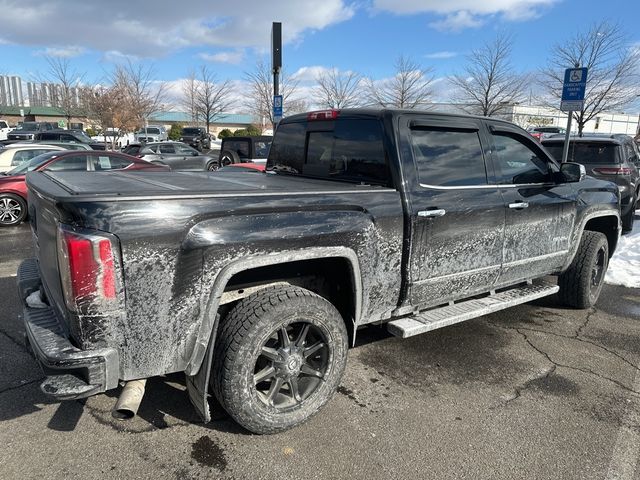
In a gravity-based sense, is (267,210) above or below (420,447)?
above

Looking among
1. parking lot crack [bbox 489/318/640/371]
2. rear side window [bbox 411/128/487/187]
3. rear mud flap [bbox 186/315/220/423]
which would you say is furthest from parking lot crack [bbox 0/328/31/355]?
parking lot crack [bbox 489/318/640/371]

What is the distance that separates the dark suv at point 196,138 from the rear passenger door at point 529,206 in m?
31.5

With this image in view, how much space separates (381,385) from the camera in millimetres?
3482

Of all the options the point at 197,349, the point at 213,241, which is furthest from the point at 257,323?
the point at 213,241

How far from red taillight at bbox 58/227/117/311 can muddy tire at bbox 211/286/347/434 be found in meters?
0.72

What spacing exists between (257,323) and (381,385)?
4.37 ft

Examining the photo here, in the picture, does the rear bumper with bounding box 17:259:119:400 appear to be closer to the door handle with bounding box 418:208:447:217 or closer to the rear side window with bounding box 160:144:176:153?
the door handle with bounding box 418:208:447:217

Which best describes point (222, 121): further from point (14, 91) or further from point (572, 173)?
point (572, 173)

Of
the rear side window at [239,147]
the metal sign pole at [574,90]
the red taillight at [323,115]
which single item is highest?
the metal sign pole at [574,90]

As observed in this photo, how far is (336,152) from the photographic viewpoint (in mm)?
3785

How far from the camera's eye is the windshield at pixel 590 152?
9539 mm

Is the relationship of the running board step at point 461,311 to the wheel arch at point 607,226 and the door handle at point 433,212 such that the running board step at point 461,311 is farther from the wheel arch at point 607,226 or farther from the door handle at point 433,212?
the wheel arch at point 607,226

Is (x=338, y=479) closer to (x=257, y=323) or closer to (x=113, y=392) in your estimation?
(x=257, y=323)

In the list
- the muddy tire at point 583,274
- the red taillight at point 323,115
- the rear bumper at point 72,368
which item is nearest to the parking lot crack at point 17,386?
the rear bumper at point 72,368
